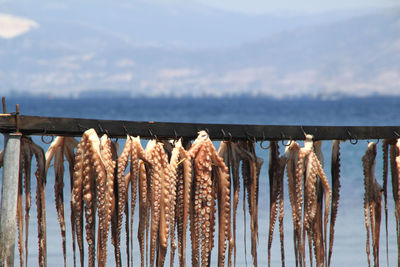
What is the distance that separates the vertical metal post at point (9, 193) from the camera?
173 inches

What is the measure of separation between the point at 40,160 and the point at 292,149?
1.98 meters

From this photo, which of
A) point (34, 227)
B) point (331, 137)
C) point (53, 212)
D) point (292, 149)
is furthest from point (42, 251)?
point (53, 212)

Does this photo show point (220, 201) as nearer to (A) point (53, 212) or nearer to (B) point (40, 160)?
(B) point (40, 160)

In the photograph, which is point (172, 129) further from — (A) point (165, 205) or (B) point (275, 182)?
(B) point (275, 182)

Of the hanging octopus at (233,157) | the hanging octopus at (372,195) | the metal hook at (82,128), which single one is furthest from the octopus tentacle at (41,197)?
the hanging octopus at (372,195)

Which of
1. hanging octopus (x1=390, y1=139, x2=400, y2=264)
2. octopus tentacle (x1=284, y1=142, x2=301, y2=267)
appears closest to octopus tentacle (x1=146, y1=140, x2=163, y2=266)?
octopus tentacle (x1=284, y1=142, x2=301, y2=267)

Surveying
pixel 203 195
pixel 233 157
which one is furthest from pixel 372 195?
pixel 203 195

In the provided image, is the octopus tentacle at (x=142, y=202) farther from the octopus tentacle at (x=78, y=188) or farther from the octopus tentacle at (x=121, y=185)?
the octopus tentacle at (x=78, y=188)

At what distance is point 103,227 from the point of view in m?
4.48

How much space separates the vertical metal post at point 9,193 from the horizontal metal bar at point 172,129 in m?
0.10

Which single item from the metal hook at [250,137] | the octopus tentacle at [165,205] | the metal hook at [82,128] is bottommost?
the octopus tentacle at [165,205]

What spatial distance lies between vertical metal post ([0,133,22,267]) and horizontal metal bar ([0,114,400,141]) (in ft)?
0.33

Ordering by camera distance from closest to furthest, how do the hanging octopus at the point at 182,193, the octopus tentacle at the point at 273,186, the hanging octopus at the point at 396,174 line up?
the hanging octopus at the point at 182,193, the octopus tentacle at the point at 273,186, the hanging octopus at the point at 396,174

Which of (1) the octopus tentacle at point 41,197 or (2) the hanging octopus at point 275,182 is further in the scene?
(2) the hanging octopus at point 275,182
